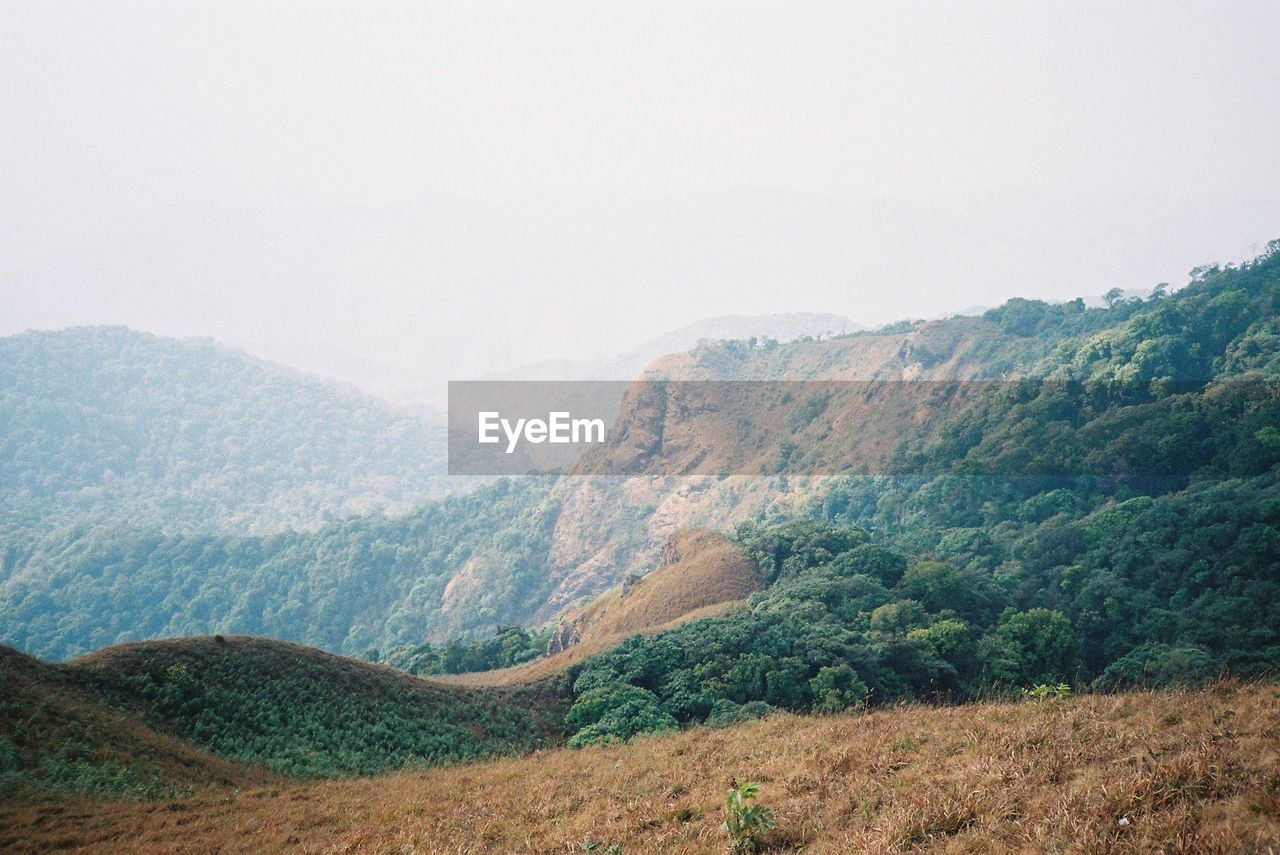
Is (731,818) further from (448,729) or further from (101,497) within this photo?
(101,497)

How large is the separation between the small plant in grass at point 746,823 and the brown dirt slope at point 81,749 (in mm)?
10949

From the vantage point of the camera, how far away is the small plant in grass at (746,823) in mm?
7008

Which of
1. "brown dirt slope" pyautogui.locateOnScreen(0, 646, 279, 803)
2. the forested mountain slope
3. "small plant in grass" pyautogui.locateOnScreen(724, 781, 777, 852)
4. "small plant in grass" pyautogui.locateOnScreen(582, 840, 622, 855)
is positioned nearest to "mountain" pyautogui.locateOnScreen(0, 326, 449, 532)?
the forested mountain slope

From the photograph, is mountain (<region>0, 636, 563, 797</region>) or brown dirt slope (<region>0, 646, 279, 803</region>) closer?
brown dirt slope (<region>0, 646, 279, 803</region>)

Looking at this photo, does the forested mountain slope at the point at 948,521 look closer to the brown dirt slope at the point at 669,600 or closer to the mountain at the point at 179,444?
the brown dirt slope at the point at 669,600

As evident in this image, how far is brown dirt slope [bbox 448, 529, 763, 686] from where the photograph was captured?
3156 cm

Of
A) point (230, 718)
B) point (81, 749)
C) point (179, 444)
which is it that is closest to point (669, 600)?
point (230, 718)

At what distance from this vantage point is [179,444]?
525 feet

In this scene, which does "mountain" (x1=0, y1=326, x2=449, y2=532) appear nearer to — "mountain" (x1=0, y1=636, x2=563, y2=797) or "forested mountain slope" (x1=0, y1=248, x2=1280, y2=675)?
"forested mountain slope" (x1=0, y1=248, x2=1280, y2=675)

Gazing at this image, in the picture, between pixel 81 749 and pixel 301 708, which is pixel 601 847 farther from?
pixel 301 708

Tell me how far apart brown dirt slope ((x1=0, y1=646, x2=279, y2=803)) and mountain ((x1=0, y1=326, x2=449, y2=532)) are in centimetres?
12010

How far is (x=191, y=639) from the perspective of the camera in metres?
20.6

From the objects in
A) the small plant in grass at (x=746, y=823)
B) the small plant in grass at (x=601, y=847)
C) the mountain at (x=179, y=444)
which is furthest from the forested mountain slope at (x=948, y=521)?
the mountain at (x=179, y=444)

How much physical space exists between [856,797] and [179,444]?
185m
